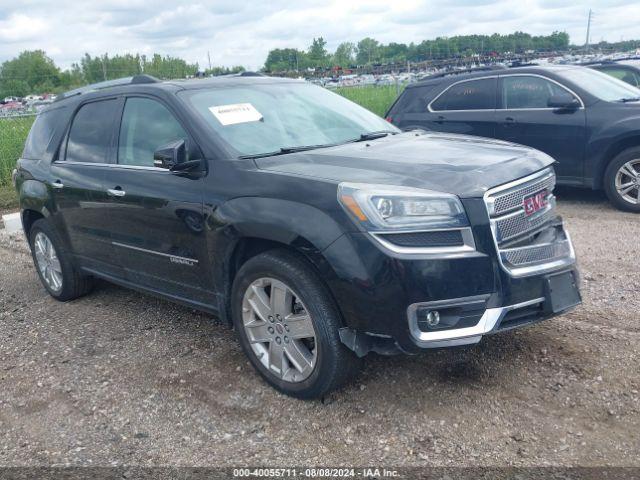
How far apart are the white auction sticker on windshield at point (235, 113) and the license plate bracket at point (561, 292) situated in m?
2.09

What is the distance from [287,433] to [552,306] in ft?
5.03

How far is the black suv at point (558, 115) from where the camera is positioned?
7.78 meters

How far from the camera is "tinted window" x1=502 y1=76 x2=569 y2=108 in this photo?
27.5ft

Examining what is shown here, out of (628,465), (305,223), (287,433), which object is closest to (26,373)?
(287,433)

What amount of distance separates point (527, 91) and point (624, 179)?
1.70 m

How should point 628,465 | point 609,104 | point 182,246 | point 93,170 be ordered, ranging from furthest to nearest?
point 609,104
point 93,170
point 182,246
point 628,465

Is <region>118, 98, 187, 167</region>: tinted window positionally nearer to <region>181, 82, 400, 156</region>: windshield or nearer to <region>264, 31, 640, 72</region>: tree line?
<region>181, 82, 400, 156</region>: windshield

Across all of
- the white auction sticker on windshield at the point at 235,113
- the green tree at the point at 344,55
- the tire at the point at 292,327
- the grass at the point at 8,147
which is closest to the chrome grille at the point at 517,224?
the tire at the point at 292,327

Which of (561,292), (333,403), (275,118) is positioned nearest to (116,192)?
(275,118)

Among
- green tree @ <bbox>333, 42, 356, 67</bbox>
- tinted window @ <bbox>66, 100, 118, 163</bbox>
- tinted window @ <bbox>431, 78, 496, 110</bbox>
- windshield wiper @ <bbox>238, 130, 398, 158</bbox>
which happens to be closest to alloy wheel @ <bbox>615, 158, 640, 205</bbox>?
tinted window @ <bbox>431, 78, 496, 110</bbox>

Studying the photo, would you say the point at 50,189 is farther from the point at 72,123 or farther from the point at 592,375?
the point at 592,375

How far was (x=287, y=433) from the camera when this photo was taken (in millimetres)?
3428

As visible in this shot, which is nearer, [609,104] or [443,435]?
[443,435]

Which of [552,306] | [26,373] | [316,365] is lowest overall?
[26,373]
